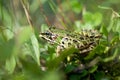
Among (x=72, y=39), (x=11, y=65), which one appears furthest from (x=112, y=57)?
(x=11, y=65)

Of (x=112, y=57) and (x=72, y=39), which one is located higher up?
(x=72, y=39)

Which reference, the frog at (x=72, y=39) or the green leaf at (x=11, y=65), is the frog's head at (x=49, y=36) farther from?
the green leaf at (x=11, y=65)

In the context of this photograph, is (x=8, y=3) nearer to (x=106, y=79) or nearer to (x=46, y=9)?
(x=46, y=9)

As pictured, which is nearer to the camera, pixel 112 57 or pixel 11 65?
pixel 11 65

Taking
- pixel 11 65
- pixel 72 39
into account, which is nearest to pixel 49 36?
pixel 72 39

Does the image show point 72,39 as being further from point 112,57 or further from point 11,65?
point 11,65

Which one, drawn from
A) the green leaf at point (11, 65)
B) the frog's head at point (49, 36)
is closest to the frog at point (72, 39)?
the frog's head at point (49, 36)

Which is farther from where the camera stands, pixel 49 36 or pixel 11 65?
pixel 49 36

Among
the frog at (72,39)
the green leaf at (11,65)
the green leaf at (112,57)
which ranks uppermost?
the frog at (72,39)

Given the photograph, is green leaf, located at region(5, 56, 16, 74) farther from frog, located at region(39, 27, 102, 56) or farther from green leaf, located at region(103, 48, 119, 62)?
green leaf, located at region(103, 48, 119, 62)
